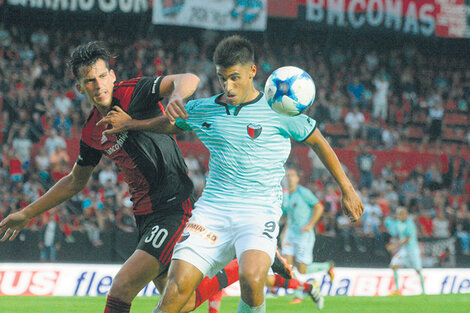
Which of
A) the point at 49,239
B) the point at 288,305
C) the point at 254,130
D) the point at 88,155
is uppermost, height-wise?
the point at 254,130

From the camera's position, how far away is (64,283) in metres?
11.6

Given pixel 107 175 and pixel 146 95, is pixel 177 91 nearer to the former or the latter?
pixel 146 95

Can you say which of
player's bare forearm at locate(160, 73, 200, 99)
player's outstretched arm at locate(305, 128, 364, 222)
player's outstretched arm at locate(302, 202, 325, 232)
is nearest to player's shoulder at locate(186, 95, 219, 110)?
player's bare forearm at locate(160, 73, 200, 99)

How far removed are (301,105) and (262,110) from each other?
10.2 inches

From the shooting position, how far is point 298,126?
472 centimetres

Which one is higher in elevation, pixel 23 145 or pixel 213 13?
pixel 213 13

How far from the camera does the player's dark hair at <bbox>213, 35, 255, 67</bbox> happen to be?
474 cm

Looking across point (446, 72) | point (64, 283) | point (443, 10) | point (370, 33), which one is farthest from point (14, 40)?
point (446, 72)

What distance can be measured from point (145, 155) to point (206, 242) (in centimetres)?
84

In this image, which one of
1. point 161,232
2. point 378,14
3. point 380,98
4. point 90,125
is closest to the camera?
point 161,232

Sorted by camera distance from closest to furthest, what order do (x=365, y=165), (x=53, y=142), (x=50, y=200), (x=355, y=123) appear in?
(x=50, y=200), (x=53, y=142), (x=365, y=165), (x=355, y=123)

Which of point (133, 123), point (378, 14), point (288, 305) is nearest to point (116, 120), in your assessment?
point (133, 123)

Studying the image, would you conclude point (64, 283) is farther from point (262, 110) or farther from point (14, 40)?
point (14, 40)

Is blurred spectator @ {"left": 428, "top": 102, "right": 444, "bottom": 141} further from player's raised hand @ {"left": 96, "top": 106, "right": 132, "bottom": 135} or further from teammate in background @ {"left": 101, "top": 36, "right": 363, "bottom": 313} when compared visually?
player's raised hand @ {"left": 96, "top": 106, "right": 132, "bottom": 135}
